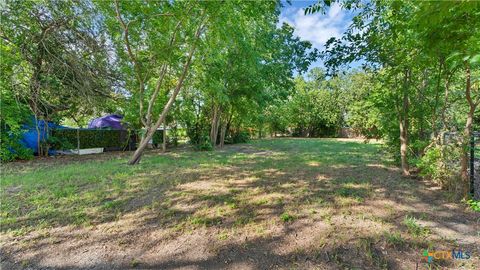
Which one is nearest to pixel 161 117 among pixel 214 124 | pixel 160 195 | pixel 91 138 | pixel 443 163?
pixel 160 195

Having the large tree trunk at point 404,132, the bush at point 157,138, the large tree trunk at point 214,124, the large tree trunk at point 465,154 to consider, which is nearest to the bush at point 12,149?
the bush at point 157,138

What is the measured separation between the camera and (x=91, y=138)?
9.44 meters

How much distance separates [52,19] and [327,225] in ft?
23.7

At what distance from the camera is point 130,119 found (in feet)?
30.2

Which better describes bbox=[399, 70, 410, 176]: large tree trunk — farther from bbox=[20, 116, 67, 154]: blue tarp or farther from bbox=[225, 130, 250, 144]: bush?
bbox=[225, 130, 250, 144]: bush

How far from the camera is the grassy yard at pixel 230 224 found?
1891 millimetres

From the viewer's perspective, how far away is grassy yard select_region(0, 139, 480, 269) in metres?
1.89

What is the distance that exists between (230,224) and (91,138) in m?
9.35

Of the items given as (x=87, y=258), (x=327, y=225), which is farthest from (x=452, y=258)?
(x=87, y=258)

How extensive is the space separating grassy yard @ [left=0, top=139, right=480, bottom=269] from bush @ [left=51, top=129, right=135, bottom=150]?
463cm

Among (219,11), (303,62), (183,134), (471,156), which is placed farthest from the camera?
(183,134)

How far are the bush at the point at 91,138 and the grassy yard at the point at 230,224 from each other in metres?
4.63

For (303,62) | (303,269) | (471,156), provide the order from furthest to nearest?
(303,62) → (471,156) → (303,269)

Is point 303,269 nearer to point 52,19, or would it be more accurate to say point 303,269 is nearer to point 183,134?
point 52,19
